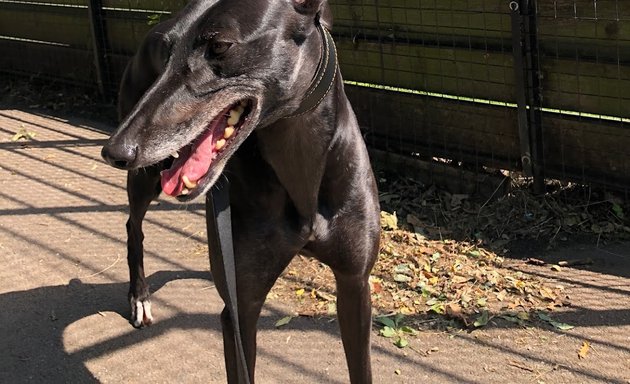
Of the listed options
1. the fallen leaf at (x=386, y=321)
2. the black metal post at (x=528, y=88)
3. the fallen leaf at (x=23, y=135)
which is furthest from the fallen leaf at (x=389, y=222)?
the fallen leaf at (x=23, y=135)

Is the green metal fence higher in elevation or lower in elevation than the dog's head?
lower

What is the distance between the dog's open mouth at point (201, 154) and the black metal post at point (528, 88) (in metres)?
3.42

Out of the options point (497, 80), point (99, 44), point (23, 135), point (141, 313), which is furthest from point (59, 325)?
point (99, 44)

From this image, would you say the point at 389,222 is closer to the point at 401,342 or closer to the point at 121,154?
the point at 401,342

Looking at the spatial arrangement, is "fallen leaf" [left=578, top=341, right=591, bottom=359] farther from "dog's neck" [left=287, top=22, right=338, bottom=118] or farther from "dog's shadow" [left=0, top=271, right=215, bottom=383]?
"dog's neck" [left=287, top=22, right=338, bottom=118]

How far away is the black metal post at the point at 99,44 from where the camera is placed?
29.3 ft

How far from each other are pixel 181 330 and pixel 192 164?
2216mm

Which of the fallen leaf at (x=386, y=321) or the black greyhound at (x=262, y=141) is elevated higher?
the black greyhound at (x=262, y=141)

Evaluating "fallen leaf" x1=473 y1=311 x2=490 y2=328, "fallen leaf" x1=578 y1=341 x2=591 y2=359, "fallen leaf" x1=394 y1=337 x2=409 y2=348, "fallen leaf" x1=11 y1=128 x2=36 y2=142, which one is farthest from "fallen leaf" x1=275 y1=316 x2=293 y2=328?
"fallen leaf" x1=11 y1=128 x2=36 y2=142

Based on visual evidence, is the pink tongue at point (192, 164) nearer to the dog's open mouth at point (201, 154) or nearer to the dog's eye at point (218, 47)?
the dog's open mouth at point (201, 154)

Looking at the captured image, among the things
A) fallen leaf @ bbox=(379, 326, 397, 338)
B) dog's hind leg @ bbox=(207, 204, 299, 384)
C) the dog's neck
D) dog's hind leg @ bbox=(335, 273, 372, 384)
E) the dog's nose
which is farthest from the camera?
fallen leaf @ bbox=(379, 326, 397, 338)

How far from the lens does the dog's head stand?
7.70ft

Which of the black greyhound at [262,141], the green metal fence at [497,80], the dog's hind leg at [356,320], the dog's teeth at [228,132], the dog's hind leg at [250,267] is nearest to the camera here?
the black greyhound at [262,141]

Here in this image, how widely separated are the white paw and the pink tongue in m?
2.23
